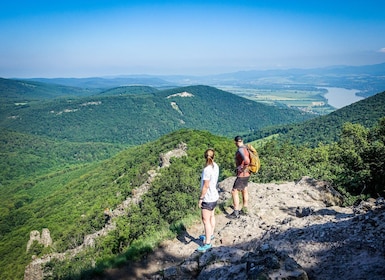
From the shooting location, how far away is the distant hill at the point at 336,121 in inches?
3861

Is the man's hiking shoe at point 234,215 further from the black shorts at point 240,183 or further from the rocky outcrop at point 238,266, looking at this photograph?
the rocky outcrop at point 238,266

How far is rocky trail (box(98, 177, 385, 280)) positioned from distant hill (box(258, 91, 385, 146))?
96.9m

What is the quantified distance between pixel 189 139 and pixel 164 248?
70.5 metres

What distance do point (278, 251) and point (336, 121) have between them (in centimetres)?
12436

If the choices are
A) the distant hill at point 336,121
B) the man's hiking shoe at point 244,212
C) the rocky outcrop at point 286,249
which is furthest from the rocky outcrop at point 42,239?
the distant hill at point 336,121

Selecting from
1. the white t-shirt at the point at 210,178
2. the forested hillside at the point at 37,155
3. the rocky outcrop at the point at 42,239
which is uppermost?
the white t-shirt at the point at 210,178

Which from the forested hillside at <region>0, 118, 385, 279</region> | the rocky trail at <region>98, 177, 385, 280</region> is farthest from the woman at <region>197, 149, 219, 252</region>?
the forested hillside at <region>0, 118, 385, 279</region>

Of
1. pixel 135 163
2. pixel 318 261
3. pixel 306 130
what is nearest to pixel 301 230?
pixel 318 261

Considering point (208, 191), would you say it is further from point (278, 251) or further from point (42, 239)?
point (42, 239)

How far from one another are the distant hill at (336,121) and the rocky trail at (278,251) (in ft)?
318

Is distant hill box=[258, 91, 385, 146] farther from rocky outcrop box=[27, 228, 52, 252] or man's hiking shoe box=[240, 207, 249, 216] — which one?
man's hiking shoe box=[240, 207, 249, 216]

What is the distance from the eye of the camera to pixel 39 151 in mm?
179625

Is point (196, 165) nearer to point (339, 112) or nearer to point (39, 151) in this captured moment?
point (339, 112)

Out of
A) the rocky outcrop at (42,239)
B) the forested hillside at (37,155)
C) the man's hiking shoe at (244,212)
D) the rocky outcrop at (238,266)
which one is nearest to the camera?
the rocky outcrop at (238,266)
